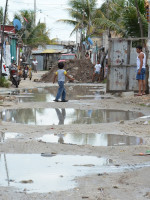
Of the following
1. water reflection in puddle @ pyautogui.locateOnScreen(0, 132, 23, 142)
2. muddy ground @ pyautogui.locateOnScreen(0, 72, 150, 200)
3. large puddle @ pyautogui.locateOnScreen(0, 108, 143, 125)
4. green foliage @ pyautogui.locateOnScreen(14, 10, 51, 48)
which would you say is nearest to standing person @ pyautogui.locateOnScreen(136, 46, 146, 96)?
muddy ground @ pyautogui.locateOnScreen(0, 72, 150, 200)

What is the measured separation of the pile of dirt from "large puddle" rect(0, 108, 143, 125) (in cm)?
2160

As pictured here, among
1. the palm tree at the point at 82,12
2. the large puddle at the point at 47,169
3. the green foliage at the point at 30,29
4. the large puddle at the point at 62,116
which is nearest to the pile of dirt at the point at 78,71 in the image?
Result: the palm tree at the point at 82,12

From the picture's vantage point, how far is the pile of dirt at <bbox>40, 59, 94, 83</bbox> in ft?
115

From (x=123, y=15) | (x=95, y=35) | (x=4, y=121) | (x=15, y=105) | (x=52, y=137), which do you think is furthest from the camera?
(x=95, y=35)

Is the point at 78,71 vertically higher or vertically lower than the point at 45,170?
lower

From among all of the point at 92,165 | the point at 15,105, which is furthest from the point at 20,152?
the point at 15,105

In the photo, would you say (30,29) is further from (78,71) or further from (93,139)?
(93,139)

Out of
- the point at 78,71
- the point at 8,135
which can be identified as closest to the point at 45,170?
the point at 8,135

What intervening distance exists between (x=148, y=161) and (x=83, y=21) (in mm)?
40401

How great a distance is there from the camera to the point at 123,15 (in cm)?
2453

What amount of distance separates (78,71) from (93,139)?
27480 mm

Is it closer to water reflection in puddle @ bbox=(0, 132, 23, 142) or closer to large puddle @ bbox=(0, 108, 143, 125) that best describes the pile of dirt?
large puddle @ bbox=(0, 108, 143, 125)

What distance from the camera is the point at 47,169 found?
19.1ft

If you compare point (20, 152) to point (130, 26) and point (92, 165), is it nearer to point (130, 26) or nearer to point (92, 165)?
point (92, 165)
